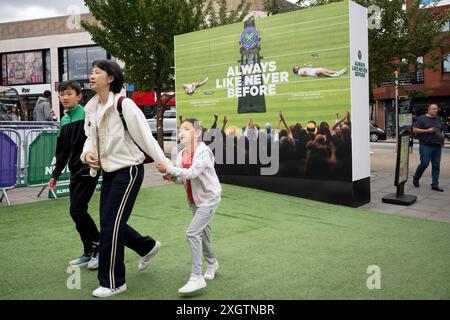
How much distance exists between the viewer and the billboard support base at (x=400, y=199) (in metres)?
8.23

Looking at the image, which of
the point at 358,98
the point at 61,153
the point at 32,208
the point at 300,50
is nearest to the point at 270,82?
the point at 300,50

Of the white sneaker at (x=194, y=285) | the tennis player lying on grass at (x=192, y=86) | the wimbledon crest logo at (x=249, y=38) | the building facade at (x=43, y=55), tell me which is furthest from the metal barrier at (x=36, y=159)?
the building facade at (x=43, y=55)

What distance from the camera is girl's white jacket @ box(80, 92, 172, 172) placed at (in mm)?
3537

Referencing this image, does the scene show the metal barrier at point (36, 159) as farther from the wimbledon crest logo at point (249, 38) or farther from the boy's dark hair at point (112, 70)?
the boy's dark hair at point (112, 70)

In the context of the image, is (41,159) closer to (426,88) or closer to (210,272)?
(210,272)

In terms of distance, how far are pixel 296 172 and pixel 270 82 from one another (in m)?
1.83

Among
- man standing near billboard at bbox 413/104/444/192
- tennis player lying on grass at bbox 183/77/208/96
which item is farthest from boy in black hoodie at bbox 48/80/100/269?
man standing near billboard at bbox 413/104/444/192

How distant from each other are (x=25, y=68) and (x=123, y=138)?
39.8m

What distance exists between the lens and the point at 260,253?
491cm

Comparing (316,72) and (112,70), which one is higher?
(316,72)

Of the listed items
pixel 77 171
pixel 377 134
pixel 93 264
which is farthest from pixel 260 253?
pixel 377 134
